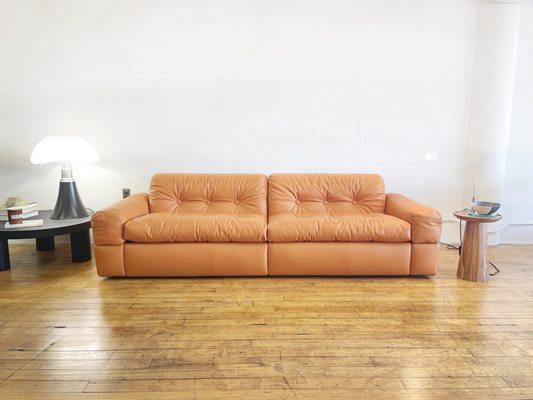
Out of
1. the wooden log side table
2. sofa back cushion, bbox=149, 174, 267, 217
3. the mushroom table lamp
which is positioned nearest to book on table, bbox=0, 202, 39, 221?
the mushroom table lamp

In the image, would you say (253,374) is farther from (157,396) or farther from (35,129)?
(35,129)

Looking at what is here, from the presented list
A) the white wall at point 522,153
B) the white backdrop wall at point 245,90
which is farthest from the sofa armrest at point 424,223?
the white wall at point 522,153

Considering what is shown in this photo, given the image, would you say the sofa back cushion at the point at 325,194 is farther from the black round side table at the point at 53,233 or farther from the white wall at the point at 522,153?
the black round side table at the point at 53,233

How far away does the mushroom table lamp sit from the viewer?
3154 millimetres

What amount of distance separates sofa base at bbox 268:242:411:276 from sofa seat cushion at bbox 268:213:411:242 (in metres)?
0.04

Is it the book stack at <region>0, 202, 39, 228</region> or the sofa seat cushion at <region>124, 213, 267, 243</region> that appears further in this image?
the book stack at <region>0, 202, 39, 228</region>

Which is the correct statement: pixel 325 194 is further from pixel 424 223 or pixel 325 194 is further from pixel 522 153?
pixel 522 153

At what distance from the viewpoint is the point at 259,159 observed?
372 cm

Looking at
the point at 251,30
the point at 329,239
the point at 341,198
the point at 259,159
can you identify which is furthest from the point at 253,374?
the point at 251,30

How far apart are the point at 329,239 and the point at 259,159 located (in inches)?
51.0

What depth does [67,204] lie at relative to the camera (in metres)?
3.24

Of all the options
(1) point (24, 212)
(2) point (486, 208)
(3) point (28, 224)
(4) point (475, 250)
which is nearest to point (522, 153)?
(2) point (486, 208)

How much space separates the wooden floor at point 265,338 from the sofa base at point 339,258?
0.09 m

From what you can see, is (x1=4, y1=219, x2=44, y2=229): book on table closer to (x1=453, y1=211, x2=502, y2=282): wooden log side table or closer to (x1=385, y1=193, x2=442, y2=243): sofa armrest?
(x1=385, y1=193, x2=442, y2=243): sofa armrest
